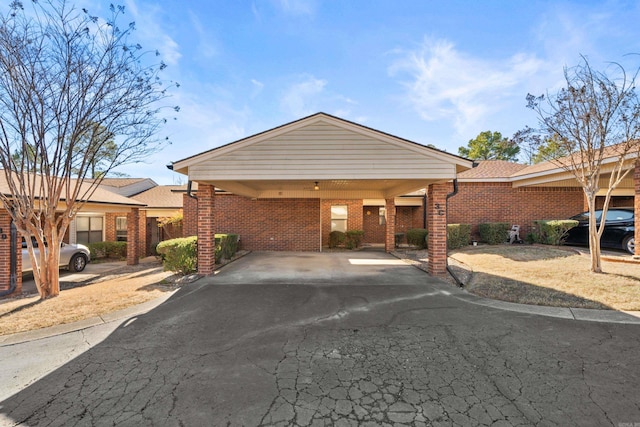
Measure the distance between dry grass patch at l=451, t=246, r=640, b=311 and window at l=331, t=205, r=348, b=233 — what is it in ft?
22.1

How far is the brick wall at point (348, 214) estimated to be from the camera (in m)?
14.9

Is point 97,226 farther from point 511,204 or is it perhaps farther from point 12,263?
point 511,204

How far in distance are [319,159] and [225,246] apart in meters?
5.00

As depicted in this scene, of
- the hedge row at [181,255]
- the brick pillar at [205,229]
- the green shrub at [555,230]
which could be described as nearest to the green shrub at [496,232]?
the green shrub at [555,230]

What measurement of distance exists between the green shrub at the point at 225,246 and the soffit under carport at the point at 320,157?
276cm

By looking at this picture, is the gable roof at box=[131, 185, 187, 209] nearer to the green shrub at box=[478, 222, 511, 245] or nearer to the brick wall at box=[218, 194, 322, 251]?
the brick wall at box=[218, 194, 322, 251]

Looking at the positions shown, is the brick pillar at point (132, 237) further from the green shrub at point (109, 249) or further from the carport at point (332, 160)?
the carport at point (332, 160)

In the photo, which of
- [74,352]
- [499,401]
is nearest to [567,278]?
[499,401]

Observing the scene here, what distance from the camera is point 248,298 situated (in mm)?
5586

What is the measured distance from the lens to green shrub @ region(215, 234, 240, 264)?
9203 millimetres

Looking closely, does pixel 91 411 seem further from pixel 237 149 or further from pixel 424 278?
pixel 424 278

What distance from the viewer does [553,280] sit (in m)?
6.39

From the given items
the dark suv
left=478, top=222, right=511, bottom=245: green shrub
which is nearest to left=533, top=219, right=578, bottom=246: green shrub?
the dark suv

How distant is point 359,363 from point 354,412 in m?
0.80
